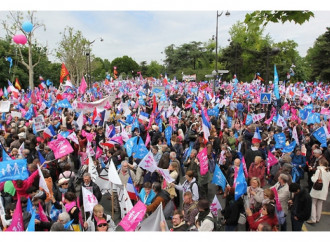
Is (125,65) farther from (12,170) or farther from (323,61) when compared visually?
(12,170)

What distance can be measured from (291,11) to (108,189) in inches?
188

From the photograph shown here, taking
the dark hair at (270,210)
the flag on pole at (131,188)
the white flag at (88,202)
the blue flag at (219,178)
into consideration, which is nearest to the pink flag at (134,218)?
the white flag at (88,202)

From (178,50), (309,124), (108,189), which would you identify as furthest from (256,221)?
(178,50)

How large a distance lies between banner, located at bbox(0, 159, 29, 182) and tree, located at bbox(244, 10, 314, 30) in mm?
4833

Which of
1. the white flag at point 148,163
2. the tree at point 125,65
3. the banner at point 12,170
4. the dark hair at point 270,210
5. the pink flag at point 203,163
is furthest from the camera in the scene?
the tree at point 125,65

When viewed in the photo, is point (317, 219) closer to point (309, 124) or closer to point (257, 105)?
point (309, 124)

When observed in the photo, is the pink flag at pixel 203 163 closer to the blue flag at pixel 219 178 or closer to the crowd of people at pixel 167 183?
the crowd of people at pixel 167 183

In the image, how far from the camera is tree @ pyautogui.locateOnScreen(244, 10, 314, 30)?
4.75 m

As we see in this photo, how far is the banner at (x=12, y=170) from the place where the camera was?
18.2 feet

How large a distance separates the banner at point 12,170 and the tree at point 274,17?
15.9 feet

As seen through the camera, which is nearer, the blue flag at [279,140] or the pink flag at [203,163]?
the pink flag at [203,163]

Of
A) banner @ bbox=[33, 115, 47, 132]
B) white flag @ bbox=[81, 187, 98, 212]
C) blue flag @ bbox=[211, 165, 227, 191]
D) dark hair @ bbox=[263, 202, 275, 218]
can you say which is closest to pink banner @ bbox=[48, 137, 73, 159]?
white flag @ bbox=[81, 187, 98, 212]

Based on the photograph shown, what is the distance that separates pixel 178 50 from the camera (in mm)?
67500

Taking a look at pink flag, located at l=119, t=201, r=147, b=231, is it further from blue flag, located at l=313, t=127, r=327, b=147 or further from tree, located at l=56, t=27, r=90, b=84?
tree, located at l=56, t=27, r=90, b=84
